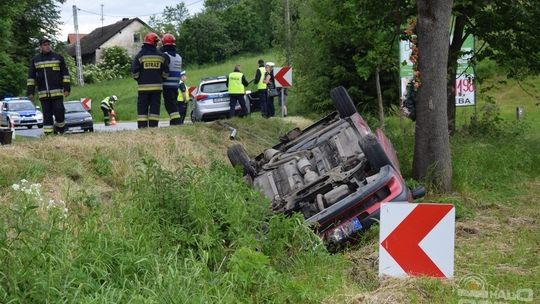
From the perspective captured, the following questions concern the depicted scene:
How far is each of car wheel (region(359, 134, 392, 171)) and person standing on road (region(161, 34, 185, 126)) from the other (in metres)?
5.71

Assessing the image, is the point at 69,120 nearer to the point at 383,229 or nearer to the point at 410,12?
the point at 410,12

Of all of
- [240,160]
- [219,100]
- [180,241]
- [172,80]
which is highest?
[172,80]

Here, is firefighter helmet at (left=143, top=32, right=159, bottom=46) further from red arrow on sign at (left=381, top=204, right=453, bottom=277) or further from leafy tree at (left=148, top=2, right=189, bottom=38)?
leafy tree at (left=148, top=2, right=189, bottom=38)

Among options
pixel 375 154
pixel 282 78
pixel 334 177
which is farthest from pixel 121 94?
pixel 375 154

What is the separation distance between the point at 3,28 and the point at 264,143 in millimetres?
19070

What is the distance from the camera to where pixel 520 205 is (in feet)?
26.0

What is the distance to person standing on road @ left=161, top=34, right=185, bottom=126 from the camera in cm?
1135

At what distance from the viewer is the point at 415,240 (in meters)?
4.57

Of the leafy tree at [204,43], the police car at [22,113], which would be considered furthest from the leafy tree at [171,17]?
the police car at [22,113]

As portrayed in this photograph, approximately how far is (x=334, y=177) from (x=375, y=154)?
47 centimetres

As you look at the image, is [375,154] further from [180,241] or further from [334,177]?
[180,241]

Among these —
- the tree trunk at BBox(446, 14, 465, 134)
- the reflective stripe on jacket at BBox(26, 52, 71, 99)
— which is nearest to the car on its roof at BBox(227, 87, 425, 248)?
the reflective stripe on jacket at BBox(26, 52, 71, 99)

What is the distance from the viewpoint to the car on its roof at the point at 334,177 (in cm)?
582

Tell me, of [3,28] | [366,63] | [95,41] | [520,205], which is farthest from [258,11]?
[520,205]
